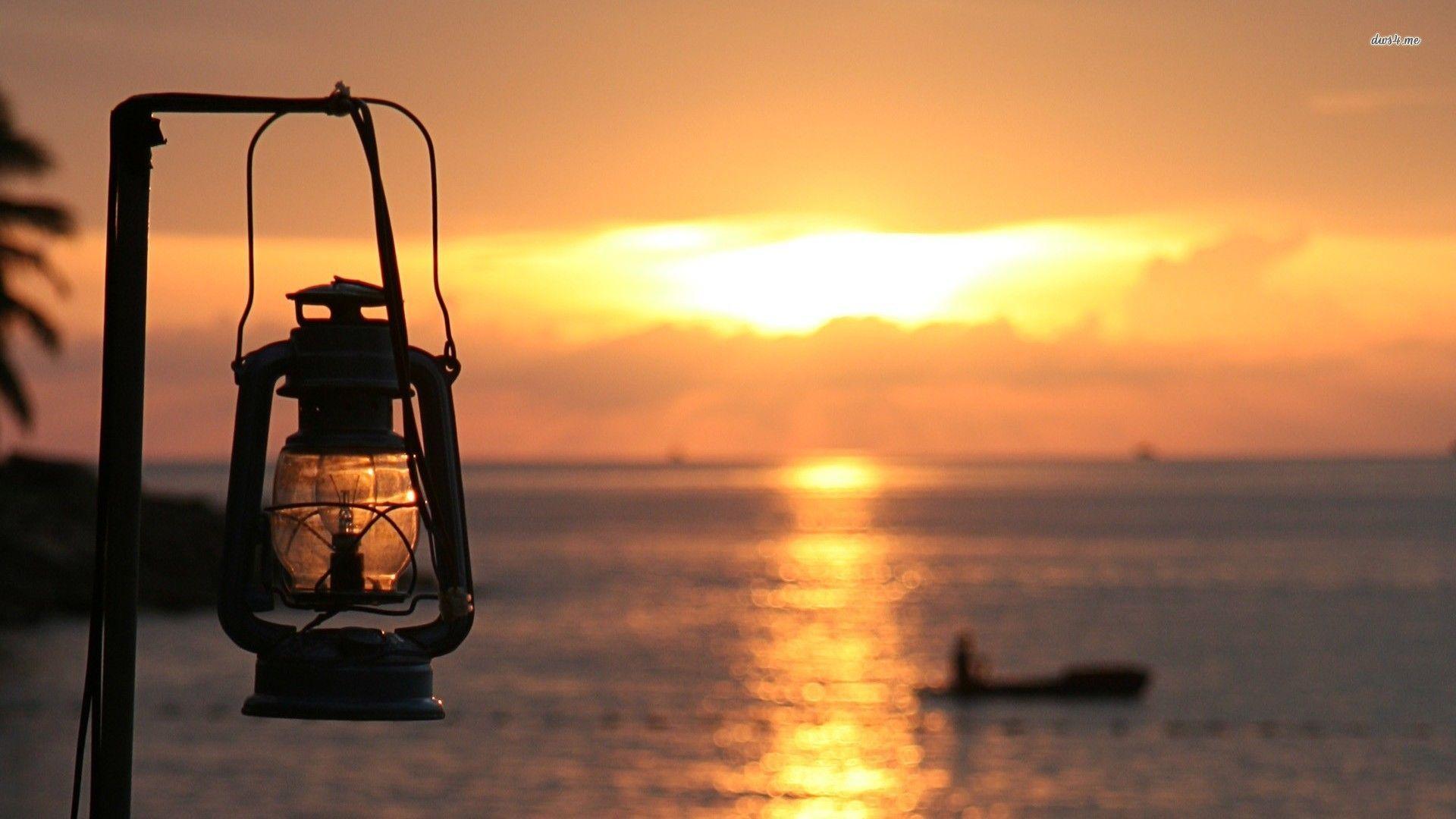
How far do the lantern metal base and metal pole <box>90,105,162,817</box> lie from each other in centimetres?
22

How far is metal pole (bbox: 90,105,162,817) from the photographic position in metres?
2.99

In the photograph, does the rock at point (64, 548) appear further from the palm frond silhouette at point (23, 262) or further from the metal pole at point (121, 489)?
the metal pole at point (121, 489)

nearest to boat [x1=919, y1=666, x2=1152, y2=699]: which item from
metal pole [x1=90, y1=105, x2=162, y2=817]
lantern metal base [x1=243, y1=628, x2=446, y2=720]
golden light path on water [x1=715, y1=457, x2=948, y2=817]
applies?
golden light path on water [x1=715, y1=457, x2=948, y2=817]

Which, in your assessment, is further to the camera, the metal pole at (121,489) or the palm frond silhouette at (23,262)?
the palm frond silhouette at (23,262)

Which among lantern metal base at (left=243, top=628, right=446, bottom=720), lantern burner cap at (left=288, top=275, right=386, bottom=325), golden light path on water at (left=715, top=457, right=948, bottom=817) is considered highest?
lantern burner cap at (left=288, top=275, right=386, bottom=325)

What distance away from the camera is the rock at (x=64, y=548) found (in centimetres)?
6650

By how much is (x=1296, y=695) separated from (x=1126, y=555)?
77948 millimetres

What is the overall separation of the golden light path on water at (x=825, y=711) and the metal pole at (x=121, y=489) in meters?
34.0

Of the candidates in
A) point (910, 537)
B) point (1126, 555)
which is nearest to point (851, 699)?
point (1126, 555)

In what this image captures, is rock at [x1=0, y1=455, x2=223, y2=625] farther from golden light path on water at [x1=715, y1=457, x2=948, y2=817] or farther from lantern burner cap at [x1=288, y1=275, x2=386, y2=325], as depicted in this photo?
lantern burner cap at [x1=288, y1=275, x2=386, y2=325]

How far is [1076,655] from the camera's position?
71062 mm

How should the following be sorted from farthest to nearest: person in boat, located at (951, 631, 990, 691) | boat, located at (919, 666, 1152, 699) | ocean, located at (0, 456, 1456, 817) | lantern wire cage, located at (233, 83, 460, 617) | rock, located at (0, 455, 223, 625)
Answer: rock, located at (0, 455, 223, 625)
person in boat, located at (951, 631, 990, 691)
boat, located at (919, 666, 1152, 699)
ocean, located at (0, 456, 1456, 817)
lantern wire cage, located at (233, 83, 460, 617)

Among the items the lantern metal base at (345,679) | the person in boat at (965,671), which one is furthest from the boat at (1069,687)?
the lantern metal base at (345,679)

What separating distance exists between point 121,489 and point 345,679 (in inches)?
20.0
